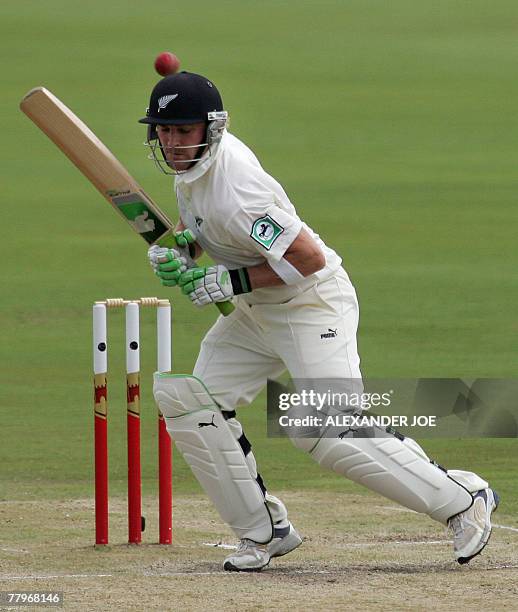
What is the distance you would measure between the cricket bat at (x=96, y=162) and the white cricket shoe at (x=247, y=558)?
43.0 inches

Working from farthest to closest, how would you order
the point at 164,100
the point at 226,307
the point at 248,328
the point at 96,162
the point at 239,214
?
1. the point at 96,162
2. the point at 248,328
3. the point at 226,307
4. the point at 164,100
5. the point at 239,214

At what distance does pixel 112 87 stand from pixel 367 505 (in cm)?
1406

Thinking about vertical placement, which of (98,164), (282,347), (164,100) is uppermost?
(164,100)

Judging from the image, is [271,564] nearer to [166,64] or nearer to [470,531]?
[470,531]

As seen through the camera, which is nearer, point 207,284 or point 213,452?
point 207,284

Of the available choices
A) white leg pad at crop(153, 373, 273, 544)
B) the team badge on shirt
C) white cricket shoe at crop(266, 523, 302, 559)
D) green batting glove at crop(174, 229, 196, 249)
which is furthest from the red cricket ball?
white cricket shoe at crop(266, 523, 302, 559)

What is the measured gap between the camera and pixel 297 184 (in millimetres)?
16297

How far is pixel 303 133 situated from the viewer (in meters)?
18.5

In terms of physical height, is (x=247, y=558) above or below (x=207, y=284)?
below

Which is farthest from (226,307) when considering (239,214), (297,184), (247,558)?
(297,184)

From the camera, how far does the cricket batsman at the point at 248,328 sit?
5121 millimetres

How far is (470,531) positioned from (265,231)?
1192 millimetres

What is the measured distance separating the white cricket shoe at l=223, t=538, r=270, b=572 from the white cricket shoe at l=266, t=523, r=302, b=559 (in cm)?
7

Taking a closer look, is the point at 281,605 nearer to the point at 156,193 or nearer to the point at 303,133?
the point at 156,193
